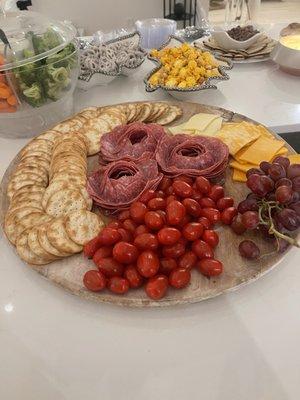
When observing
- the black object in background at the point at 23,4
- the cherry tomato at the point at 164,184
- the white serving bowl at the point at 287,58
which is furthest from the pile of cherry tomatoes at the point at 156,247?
the black object in background at the point at 23,4

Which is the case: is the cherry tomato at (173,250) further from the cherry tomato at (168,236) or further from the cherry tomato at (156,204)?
the cherry tomato at (156,204)

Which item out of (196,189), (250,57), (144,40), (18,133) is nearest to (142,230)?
(196,189)

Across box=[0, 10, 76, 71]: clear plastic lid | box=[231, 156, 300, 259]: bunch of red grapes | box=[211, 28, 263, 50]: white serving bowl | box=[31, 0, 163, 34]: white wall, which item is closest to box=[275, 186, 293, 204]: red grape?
box=[231, 156, 300, 259]: bunch of red grapes

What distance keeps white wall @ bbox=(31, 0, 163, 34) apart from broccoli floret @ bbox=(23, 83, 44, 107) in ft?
8.83

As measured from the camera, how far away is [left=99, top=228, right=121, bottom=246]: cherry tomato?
82 centimetres

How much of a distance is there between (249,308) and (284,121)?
85 cm

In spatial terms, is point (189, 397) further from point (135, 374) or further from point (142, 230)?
point (142, 230)

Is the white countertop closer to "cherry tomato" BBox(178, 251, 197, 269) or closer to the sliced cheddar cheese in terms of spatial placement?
"cherry tomato" BBox(178, 251, 197, 269)

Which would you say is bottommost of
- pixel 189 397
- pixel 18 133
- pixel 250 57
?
pixel 189 397

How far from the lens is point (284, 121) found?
1.37 metres

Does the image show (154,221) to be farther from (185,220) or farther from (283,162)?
(283,162)

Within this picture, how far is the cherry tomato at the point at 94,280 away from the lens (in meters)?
0.78

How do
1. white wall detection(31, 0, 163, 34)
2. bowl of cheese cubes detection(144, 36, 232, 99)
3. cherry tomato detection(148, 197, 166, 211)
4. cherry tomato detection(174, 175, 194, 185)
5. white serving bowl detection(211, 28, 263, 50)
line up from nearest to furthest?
cherry tomato detection(148, 197, 166, 211)
cherry tomato detection(174, 175, 194, 185)
bowl of cheese cubes detection(144, 36, 232, 99)
white serving bowl detection(211, 28, 263, 50)
white wall detection(31, 0, 163, 34)

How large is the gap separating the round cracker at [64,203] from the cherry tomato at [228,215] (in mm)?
380
